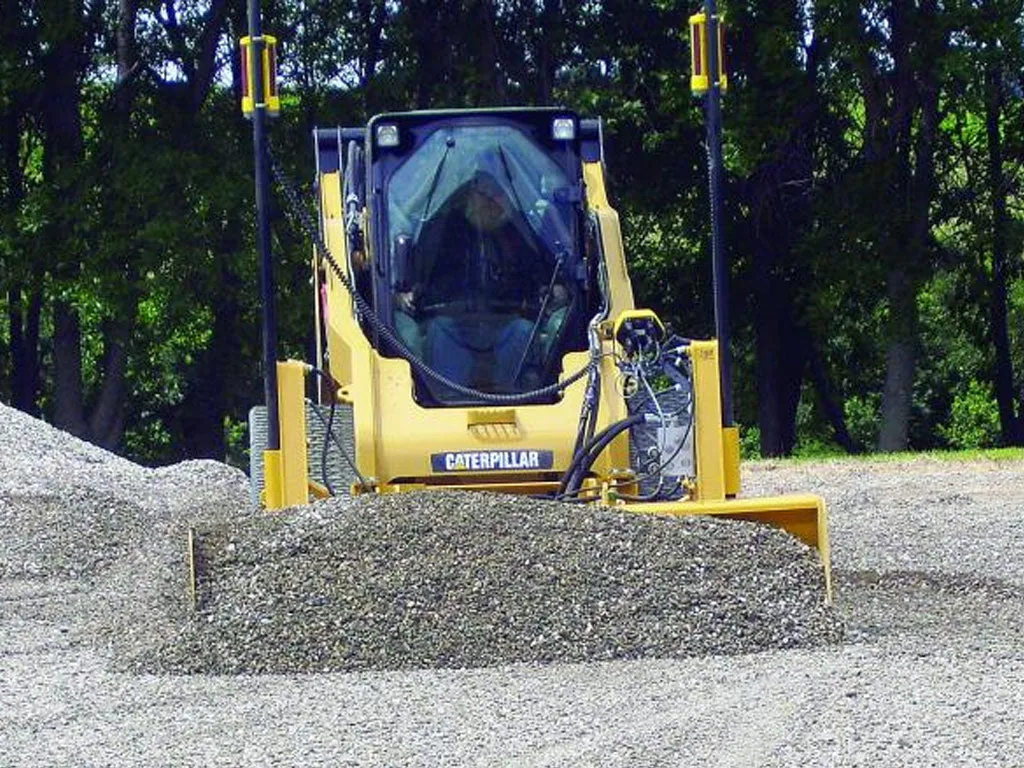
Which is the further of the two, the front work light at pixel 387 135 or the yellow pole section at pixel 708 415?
the front work light at pixel 387 135

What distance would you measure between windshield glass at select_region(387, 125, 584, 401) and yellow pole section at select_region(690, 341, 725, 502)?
0.94 meters

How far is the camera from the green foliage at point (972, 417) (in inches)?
1494

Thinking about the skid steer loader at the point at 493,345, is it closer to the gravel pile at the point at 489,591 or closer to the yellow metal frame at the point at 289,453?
the yellow metal frame at the point at 289,453

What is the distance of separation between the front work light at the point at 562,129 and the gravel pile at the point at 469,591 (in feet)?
8.33

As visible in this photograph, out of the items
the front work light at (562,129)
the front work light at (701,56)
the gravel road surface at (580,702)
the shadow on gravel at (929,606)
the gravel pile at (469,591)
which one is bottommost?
the shadow on gravel at (929,606)

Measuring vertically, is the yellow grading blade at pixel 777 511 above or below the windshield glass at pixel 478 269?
below

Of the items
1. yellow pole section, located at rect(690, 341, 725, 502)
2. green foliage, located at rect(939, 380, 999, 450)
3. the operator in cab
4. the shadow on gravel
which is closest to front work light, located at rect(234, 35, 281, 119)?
the operator in cab

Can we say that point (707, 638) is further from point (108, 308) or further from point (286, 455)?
point (108, 308)

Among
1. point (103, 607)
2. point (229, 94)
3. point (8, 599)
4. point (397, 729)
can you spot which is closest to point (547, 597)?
point (397, 729)

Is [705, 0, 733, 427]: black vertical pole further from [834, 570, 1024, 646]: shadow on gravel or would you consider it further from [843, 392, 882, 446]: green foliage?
[843, 392, 882, 446]: green foliage

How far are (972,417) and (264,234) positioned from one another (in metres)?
29.8

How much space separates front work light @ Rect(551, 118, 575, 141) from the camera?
11430 mm

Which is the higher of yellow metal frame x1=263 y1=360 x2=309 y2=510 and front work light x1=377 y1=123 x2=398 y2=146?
front work light x1=377 y1=123 x2=398 y2=146

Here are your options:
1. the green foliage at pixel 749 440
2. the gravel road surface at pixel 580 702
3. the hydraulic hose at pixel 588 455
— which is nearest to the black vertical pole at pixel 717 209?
Result: the hydraulic hose at pixel 588 455
